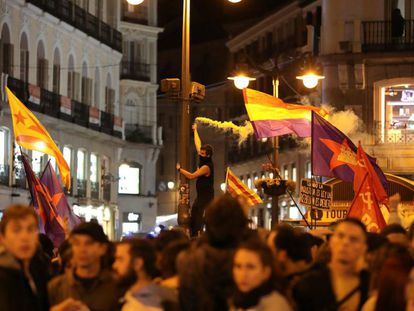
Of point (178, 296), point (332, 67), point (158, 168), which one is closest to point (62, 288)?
point (178, 296)

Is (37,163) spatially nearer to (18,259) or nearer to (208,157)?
(208,157)

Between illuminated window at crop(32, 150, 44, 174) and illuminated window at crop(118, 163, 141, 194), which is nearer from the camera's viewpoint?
illuminated window at crop(32, 150, 44, 174)

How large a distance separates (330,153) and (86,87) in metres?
41.3

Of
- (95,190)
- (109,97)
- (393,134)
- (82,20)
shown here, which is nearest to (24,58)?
(82,20)

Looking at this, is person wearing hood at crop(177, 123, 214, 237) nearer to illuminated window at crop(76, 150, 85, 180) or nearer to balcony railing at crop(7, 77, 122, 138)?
balcony railing at crop(7, 77, 122, 138)

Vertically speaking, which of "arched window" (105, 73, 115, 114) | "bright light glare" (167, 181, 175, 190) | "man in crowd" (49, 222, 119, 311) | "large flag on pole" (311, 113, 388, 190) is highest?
"arched window" (105, 73, 115, 114)

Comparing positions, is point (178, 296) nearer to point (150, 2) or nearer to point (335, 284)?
Answer: point (335, 284)

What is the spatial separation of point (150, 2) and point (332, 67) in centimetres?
3281

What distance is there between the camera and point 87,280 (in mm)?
10562

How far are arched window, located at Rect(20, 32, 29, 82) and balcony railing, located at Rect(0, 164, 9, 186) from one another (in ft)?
14.3

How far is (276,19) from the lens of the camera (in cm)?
8144

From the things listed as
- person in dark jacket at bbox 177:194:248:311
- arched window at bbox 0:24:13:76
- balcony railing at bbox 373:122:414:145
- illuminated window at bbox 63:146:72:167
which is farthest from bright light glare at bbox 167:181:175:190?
person in dark jacket at bbox 177:194:248:311

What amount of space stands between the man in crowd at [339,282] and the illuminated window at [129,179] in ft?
232

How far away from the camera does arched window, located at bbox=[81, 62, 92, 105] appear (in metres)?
62.9
